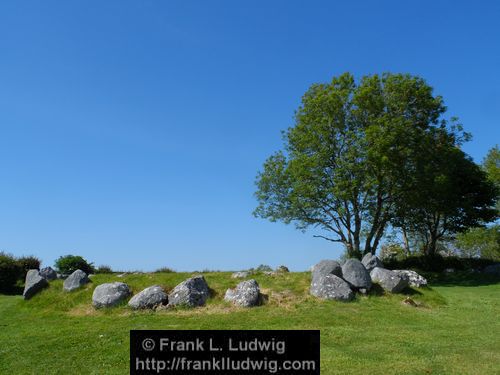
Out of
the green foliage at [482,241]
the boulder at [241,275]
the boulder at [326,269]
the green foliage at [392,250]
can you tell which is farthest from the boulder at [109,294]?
the green foliage at [482,241]

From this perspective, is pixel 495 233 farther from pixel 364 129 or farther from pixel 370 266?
pixel 370 266

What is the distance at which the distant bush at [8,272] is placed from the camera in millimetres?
29062

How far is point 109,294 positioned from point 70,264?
12.7 m

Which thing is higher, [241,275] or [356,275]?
[356,275]

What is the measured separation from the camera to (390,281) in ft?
71.4

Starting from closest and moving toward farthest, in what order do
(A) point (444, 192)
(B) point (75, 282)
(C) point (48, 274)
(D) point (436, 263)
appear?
(B) point (75, 282), (C) point (48, 274), (A) point (444, 192), (D) point (436, 263)

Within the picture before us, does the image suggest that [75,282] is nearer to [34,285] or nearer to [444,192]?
[34,285]

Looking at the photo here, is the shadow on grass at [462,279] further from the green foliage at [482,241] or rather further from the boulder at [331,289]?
the green foliage at [482,241]

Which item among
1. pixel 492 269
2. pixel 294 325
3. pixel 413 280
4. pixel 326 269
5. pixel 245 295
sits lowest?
pixel 294 325

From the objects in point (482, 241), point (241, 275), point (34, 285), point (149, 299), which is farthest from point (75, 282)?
point (482, 241)

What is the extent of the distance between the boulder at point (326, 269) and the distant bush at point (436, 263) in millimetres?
15652

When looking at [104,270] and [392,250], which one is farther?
[392,250]

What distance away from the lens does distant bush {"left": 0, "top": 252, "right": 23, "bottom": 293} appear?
29.1 meters

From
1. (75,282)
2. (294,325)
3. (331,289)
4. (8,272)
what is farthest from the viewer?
(8,272)
